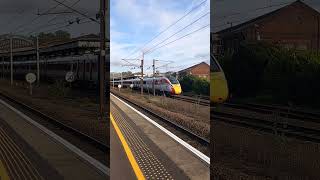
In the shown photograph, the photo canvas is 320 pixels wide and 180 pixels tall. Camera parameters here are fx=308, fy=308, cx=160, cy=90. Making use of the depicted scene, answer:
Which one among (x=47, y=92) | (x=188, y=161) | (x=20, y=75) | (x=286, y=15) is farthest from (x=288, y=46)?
(x=20, y=75)

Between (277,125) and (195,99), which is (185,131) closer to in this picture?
(195,99)

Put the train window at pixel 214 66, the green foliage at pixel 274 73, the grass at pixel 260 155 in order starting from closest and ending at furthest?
1. the train window at pixel 214 66
2. the green foliage at pixel 274 73
3. the grass at pixel 260 155

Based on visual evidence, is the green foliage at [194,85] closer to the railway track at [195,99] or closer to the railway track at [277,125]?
the railway track at [195,99]

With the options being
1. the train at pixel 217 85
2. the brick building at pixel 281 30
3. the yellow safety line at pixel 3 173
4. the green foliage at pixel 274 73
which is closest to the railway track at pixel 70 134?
the yellow safety line at pixel 3 173

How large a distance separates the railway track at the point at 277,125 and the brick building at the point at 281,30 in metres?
0.64

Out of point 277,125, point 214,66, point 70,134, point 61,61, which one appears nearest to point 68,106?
point 70,134

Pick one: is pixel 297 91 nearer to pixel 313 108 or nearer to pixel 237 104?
pixel 313 108

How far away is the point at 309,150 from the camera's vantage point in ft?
9.23

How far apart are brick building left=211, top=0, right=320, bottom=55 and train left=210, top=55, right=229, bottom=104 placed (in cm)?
24

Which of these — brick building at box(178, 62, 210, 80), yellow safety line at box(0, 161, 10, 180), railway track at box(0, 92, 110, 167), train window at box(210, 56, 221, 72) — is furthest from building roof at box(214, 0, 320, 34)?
yellow safety line at box(0, 161, 10, 180)

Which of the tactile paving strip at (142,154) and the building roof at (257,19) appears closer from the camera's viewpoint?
the tactile paving strip at (142,154)

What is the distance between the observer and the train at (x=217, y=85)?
88.8 inches

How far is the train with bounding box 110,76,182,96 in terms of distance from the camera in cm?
192

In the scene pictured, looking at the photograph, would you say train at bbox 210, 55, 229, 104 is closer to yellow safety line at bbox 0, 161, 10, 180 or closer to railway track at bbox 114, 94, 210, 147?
railway track at bbox 114, 94, 210, 147
